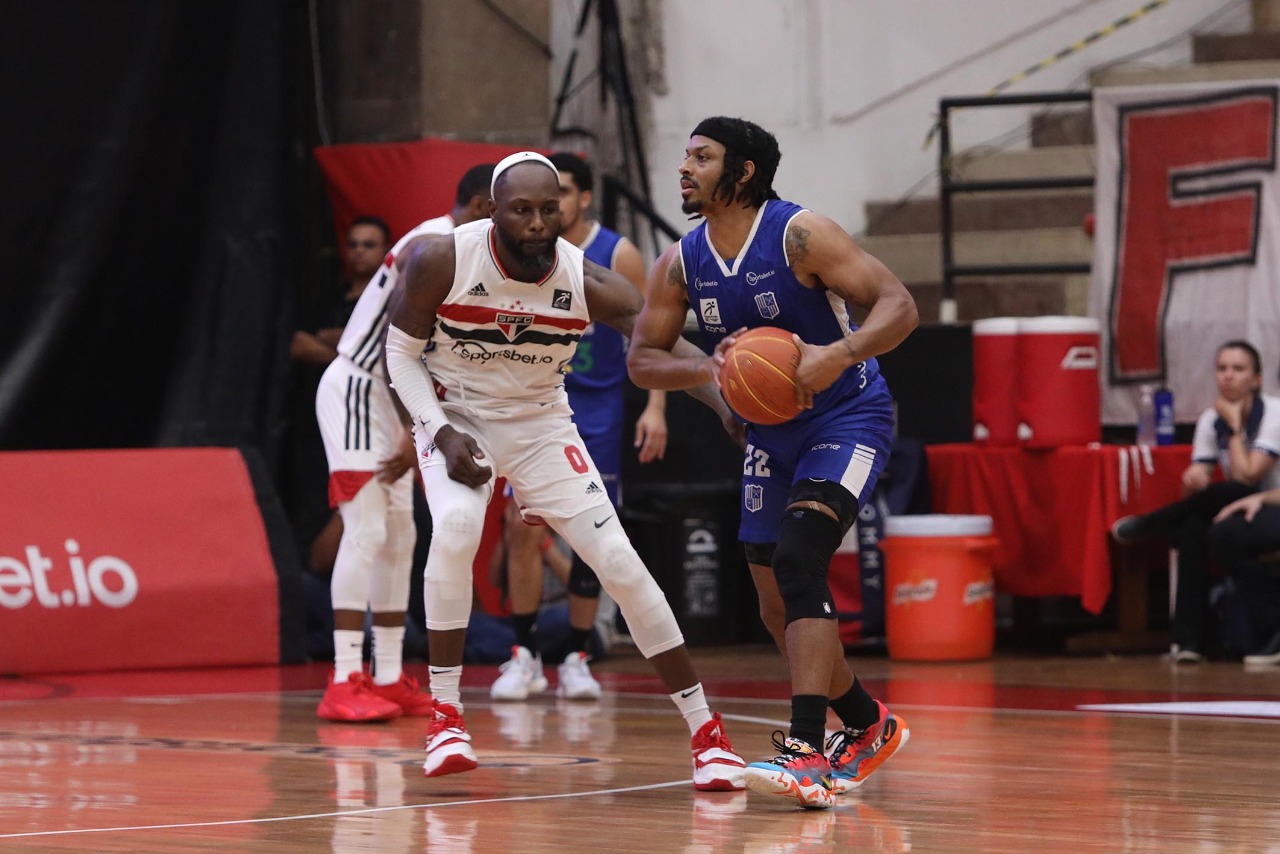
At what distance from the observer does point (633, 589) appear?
5133 millimetres

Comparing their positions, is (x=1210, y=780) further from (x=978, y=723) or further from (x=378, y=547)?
→ (x=378, y=547)

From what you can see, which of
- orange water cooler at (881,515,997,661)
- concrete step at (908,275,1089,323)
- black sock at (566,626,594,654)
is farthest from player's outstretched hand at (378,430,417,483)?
concrete step at (908,275,1089,323)

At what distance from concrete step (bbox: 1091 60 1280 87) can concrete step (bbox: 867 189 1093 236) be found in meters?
0.73

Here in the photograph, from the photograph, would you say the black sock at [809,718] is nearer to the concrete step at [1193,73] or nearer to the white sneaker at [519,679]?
the white sneaker at [519,679]

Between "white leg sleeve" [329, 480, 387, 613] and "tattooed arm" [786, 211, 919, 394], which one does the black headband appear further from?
"white leg sleeve" [329, 480, 387, 613]

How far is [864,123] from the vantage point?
1246 centimetres

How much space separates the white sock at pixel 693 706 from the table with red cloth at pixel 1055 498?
451 cm

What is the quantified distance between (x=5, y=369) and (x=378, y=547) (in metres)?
3.49

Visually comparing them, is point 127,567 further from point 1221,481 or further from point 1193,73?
point 1193,73

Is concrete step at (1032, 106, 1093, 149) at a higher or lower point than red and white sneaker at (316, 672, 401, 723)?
higher

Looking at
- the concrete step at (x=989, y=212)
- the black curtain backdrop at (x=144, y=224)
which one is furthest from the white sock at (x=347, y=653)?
the concrete step at (x=989, y=212)

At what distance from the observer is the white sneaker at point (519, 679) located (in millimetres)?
7383

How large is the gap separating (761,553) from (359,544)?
2.25 metres

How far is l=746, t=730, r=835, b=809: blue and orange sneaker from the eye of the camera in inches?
175
